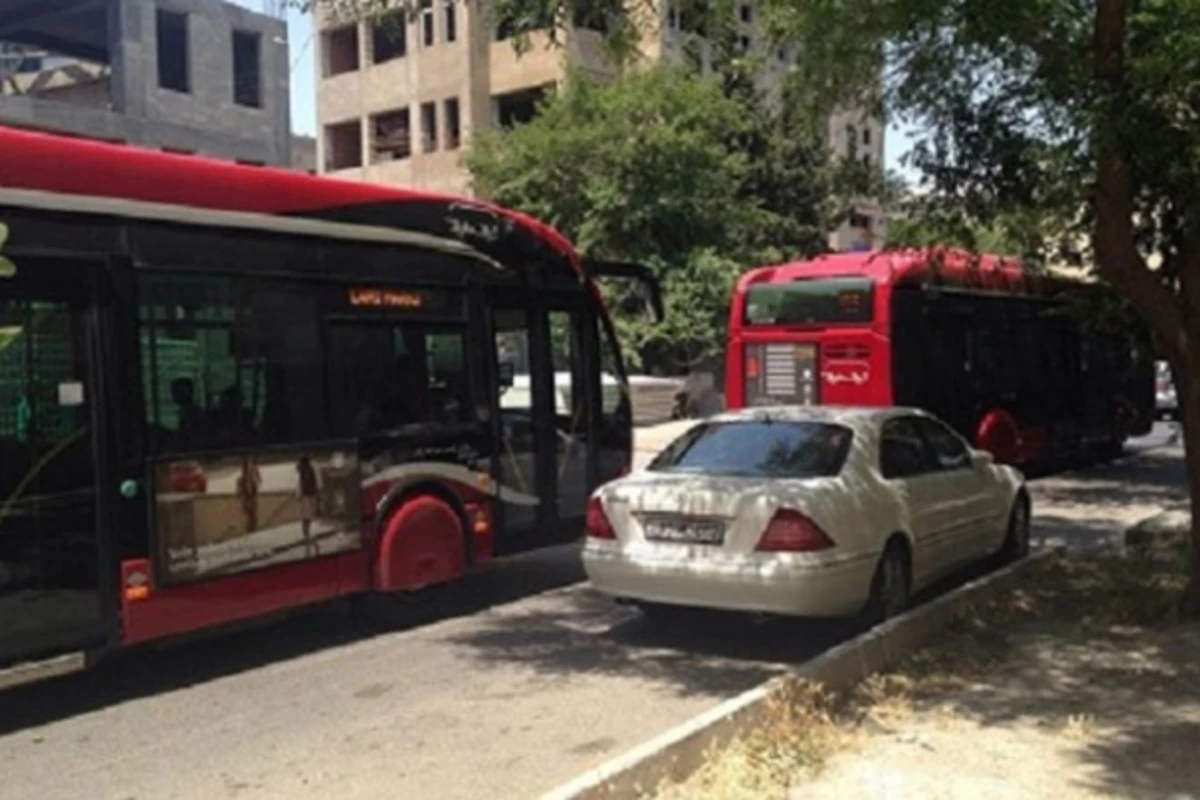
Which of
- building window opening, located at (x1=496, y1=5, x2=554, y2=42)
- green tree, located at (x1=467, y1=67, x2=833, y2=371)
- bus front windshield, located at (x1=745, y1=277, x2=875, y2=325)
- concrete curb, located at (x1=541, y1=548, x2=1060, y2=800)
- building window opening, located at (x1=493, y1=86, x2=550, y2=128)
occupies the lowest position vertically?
concrete curb, located at (x1=541, y1=548, x2=1060, y2=800)

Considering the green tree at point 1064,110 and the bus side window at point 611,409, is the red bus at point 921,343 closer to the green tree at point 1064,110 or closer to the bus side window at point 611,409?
the bus side window at point 611,409

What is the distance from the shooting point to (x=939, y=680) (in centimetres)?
721

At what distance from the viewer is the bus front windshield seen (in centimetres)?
1667

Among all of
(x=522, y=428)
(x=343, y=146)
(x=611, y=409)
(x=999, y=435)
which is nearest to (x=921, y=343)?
(x=999, y=435)

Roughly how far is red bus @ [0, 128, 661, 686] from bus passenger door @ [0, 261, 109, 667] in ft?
0.04

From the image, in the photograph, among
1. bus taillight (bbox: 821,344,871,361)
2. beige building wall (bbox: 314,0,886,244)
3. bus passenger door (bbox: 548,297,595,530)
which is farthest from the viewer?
beige building wall (bbox: 314,0,886,244)

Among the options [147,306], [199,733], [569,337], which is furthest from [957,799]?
[569,337]

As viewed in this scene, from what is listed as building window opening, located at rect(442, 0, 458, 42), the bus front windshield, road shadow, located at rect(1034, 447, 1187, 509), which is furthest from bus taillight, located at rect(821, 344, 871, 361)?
building window opening, located at rect(442, 0, 458, 42)

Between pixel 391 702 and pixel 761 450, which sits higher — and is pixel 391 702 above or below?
below

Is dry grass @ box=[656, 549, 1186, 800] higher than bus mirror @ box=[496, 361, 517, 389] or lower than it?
lower

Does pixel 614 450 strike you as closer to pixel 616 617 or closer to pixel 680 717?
pixel 616 617

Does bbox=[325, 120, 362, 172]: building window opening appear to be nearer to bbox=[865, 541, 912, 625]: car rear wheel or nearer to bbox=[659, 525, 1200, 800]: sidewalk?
bbox=[865, 541, 912, 625]: car rear wheel

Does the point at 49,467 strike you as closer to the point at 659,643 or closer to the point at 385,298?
the point at 385,298

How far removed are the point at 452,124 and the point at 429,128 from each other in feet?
4.96
